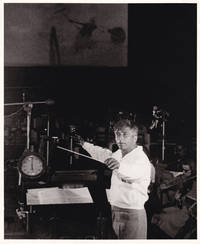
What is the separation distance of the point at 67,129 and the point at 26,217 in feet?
1.75

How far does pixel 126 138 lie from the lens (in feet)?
6.32

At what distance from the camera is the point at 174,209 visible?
6.36 feet

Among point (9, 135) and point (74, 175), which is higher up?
point (9, 135)

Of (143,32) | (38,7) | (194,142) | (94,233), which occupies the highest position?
(38,7)

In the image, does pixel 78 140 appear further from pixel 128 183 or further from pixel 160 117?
pixel 160 117

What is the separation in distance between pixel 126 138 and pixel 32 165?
21.5 inches

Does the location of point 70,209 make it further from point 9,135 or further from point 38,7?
point 38,7

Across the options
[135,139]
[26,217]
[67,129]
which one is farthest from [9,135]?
[135,139]

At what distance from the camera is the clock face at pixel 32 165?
1.92 m

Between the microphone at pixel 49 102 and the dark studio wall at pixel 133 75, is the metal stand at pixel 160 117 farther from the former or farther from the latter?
the microphone at pixel 49 102

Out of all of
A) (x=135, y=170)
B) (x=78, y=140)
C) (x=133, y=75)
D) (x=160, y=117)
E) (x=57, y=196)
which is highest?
(x=133, y=75)

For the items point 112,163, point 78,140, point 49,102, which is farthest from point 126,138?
point 49,102

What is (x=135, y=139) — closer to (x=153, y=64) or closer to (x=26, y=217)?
(x=153, y=64)

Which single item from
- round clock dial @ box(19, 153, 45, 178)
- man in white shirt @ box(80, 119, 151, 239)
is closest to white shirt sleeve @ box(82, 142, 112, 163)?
man in white shirt @ box(80, 119, 151, 239)
